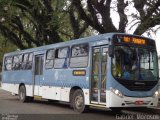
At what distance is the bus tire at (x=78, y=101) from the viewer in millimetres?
17286

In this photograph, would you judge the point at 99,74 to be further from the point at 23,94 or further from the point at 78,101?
the point at 23,94

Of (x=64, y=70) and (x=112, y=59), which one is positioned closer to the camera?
(x=112, y=59)

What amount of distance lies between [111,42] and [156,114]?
3.80 metres

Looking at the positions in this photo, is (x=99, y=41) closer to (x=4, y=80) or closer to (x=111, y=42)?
(x=111, y=42)

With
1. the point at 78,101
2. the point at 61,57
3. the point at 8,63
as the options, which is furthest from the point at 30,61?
the point at 78,101

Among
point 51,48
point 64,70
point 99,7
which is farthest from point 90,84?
point 99,7

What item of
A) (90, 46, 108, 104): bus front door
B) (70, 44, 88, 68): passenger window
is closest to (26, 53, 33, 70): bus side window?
(70, 44, 88, 68): passenger window

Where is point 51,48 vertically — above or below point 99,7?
below

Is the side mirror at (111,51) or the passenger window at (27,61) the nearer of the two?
the side mirror at (111,51)

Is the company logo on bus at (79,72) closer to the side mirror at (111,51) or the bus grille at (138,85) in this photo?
the side mirror at (111,51)

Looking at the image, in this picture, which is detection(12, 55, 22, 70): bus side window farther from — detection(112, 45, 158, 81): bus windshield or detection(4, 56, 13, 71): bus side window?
detection(112, 45, 158, 81): bus windshield

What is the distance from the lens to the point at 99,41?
1664cm

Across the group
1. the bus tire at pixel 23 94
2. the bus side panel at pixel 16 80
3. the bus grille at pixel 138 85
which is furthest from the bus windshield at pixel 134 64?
the bus tire at pixel 23 94

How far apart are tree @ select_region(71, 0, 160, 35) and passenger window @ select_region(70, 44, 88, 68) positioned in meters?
4.18
